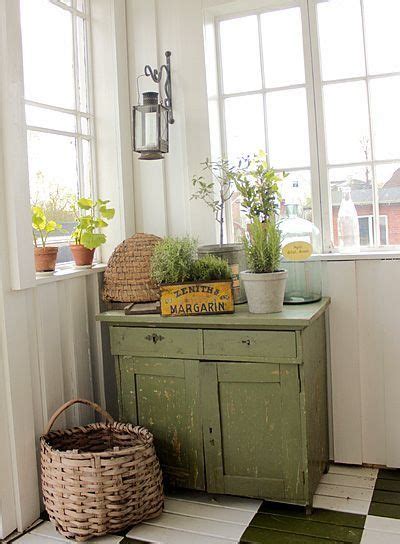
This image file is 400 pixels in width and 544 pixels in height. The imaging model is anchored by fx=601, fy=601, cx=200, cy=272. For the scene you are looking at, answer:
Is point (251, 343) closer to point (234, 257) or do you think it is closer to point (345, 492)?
point (234, 257)

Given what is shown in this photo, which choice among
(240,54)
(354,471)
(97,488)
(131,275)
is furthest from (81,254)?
(354,471)

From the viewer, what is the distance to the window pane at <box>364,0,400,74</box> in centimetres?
295

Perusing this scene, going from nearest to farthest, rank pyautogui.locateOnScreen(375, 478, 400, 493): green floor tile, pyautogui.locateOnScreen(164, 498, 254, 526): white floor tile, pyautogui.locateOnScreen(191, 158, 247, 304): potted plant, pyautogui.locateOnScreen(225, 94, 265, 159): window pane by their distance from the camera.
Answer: pyautogui.locateOnScreen(164, 498, 254, 526): white floor tile → pyautogui.locateOnScreen(375, 478, 400, 493): green floor tile → pyautogui.locateOnScreen(191, 158, 247, 304): potted plant → pyautogui.locateOnScreen(225, 94, 265, 159): window pane

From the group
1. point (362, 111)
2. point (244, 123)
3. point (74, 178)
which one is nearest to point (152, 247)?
point (74, 178)

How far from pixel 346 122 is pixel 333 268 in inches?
29.4

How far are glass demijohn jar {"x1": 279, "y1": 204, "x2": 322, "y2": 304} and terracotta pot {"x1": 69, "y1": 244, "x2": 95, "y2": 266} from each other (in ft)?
3.19

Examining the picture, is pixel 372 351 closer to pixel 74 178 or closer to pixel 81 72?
pixel 74 178

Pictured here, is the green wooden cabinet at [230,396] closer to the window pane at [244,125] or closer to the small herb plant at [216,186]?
the small herb plant at [216,186]

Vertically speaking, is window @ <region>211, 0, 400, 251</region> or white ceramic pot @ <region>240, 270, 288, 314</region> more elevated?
window @ <region>211, 0, 400, 251</region>

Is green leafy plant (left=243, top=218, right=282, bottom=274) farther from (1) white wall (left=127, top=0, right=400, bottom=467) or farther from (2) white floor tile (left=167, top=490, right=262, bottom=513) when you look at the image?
(2) white floor tile (left=167, top=490, right=262, bottom=513)

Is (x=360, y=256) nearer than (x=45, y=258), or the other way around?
(x=45, y=258)

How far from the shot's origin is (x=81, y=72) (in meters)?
3.24

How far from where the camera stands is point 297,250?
2.84m

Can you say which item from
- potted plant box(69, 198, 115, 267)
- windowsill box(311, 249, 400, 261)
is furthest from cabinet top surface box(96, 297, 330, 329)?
potted plant box(69, 198, 115, 267)
